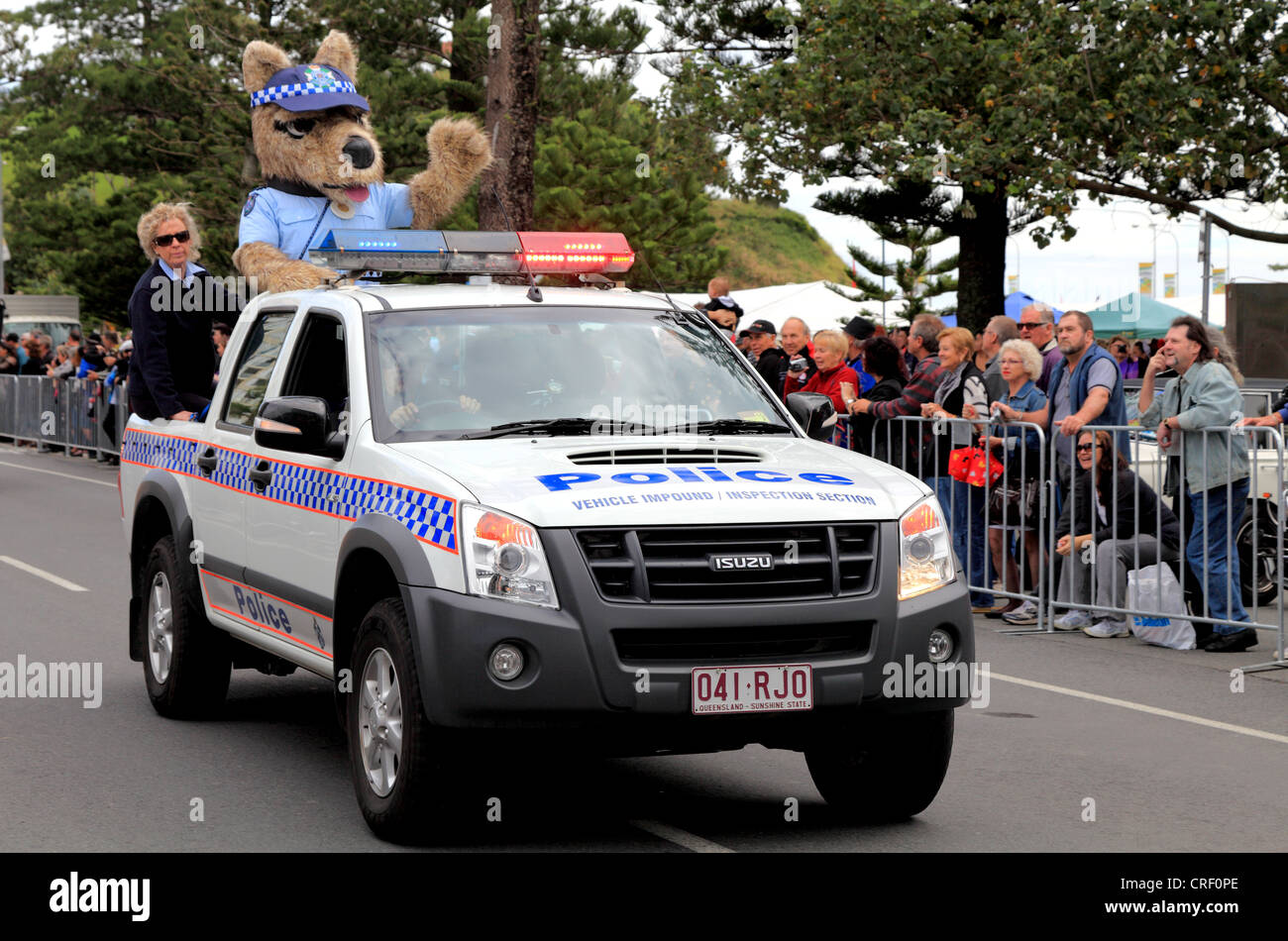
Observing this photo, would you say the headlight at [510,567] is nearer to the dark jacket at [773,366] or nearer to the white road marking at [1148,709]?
the white road marking at [1148,709]

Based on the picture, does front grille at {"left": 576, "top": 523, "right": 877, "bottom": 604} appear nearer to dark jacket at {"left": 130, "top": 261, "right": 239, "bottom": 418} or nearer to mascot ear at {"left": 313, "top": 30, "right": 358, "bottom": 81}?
dark jacket at {"left": 130, "top": 261, "right": 239, "bottom": 418}

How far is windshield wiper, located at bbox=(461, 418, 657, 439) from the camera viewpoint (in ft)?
21.2

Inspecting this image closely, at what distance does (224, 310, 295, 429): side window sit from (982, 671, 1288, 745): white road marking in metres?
4.34

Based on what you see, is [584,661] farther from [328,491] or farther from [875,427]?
[875,427]

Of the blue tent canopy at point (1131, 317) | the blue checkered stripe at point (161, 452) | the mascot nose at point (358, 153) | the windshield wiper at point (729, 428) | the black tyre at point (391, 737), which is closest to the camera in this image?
the black tyre at point (391, 737)

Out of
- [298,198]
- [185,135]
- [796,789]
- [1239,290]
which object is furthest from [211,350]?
[185,135]

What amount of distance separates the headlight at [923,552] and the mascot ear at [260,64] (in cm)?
699

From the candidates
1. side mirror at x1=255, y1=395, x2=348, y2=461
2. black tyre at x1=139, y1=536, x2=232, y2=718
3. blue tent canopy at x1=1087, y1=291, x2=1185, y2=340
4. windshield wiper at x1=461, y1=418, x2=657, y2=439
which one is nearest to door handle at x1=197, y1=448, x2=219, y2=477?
black tyre at x1=139, y1=536, x2=232, y2=718

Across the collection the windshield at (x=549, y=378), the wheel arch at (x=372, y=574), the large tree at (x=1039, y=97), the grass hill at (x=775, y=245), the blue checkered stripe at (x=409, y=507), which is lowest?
the wheel arch at (x=372, y=574)

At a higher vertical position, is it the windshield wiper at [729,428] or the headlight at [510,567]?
the windshield wiper at [729,428]

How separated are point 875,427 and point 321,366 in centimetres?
696

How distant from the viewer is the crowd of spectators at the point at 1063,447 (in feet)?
35.7

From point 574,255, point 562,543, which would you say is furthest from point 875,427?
point 562,543

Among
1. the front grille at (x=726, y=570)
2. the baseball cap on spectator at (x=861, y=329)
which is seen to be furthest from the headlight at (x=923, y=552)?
the baseball cap on spectator at (x=861, y=329)
